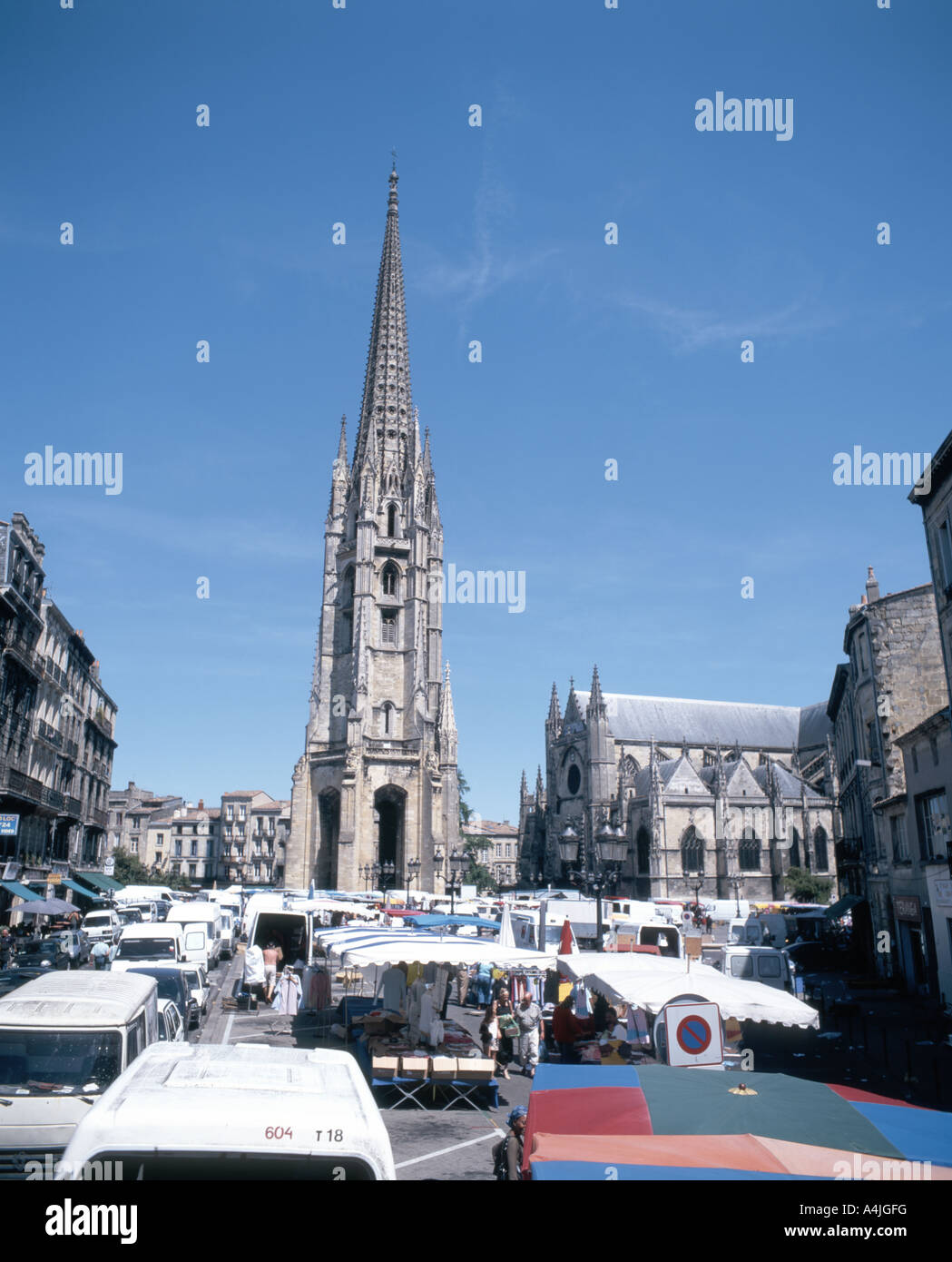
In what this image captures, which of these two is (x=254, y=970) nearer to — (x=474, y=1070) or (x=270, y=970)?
(x=270, y=970)

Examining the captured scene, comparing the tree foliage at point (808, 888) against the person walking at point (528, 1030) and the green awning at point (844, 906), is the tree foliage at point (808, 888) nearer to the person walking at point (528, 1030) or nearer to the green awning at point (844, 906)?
the green awning at point (844, 906)

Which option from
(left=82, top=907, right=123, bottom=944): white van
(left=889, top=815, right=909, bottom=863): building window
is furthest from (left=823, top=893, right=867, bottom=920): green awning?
(left=82, top=907, right=123, bottom=944): white van

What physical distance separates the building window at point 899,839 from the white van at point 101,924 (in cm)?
2560

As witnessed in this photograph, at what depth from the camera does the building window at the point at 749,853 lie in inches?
2618

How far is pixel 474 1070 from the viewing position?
12469mm

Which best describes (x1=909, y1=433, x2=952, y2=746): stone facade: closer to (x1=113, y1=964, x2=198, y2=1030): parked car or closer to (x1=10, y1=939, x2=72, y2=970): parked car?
(x1=113, y1=964, x2=198, y2=1030): parked car

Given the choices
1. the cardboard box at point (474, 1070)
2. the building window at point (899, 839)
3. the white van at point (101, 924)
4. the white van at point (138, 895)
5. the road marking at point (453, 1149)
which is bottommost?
the road marking at point (453, 1149)

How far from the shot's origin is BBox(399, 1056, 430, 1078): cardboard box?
1250 centimetres

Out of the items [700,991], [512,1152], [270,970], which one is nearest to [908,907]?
[700,991]

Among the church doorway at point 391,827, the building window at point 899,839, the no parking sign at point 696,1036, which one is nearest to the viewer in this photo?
the no parking sign at point 696,1036

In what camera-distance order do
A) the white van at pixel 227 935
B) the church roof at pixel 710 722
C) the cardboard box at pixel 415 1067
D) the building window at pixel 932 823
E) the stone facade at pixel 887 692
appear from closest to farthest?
the cardboard box at pixel 415 1067
the building window at pixel 932 823
the stone facade at pixel 887 692
the white van at pixel 227 935
the church roof at pixel 710 722

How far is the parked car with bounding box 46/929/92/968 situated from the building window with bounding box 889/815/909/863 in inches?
953

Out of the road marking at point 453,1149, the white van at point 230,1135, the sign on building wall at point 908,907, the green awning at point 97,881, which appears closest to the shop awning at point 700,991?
the road marking at point 453,1149
